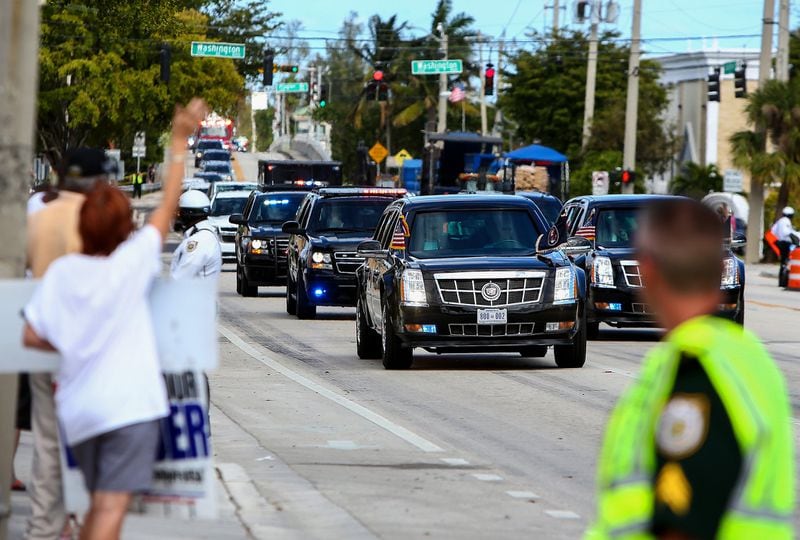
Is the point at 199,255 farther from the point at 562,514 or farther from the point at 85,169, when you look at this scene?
the point at 85,169

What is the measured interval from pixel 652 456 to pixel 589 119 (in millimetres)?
67784

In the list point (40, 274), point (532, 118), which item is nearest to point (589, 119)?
point (532, 118)

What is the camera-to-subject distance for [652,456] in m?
3.63

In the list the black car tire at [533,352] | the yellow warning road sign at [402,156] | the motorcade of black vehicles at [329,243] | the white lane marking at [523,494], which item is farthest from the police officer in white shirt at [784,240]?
the yellow warning road sign at [402,156]

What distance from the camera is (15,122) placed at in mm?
6777

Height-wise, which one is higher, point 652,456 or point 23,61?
point 23,61

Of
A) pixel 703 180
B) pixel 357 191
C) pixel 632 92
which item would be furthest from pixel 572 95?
pixel 357 191

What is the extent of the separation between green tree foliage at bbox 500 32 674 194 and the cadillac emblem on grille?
65115 mm

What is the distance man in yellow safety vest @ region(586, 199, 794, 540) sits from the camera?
3.50 meters

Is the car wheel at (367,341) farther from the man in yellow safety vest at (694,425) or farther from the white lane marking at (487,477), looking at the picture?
the man in yellow safety vest at (694,425)

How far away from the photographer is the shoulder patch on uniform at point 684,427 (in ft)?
11.6

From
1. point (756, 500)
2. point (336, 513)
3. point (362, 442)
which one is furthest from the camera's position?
point (362, 442)

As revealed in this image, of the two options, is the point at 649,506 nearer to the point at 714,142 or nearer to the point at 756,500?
the point at 756,500

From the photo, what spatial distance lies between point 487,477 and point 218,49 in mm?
46110
